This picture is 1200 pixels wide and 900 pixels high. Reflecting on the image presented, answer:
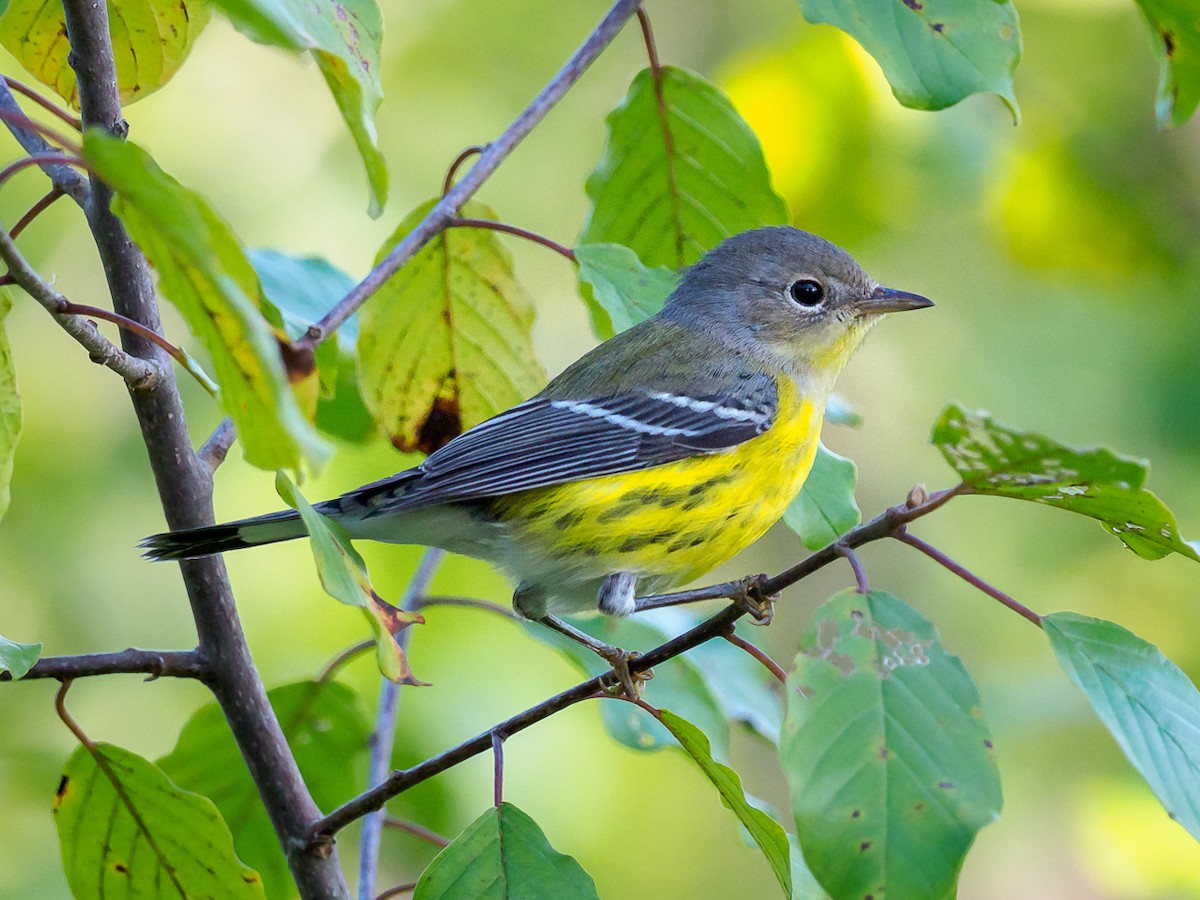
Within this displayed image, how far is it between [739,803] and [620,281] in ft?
3.10

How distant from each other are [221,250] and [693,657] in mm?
2109

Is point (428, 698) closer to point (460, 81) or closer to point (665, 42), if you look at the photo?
point (460, 81)

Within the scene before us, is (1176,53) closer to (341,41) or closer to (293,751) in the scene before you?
(341,41)

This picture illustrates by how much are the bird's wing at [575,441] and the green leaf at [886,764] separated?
137 cm

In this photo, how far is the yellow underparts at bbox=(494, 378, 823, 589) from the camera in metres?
2.75

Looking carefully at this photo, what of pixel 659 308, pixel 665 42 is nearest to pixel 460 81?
pixel 665 42

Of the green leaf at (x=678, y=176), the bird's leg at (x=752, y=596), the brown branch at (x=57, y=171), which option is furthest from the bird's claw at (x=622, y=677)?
the brown branch at (x=57, y=171)

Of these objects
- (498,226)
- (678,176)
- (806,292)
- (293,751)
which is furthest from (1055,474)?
(806,292)

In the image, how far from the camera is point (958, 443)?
4.78ft

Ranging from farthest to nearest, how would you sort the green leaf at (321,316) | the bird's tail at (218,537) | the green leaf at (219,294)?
the green leaf at (321,316) < the bird's tail at (218,537) < the green leaf at (219,294)

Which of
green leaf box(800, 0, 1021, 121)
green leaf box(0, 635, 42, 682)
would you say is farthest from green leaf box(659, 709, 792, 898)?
green leaf box(800, 0, 1021, 121)

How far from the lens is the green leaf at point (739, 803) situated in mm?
1683

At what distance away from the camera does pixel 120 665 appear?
1918 millimetres

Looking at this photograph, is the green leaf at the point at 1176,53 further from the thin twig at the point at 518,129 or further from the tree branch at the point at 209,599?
the tree branch at the point at 209,599
